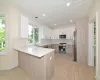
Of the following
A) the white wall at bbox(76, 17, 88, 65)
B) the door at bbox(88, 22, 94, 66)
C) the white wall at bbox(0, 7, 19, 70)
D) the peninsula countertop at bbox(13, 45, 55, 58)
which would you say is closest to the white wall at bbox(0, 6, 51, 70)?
the white wall at bbox(0, 7, 19, 70)

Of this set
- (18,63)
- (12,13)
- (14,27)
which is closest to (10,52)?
(18,63)

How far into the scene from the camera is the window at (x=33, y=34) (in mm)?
5953

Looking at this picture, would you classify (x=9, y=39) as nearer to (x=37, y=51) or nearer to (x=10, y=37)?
(x=10, y=37)

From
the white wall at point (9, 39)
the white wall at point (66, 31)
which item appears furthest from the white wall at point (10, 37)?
the white wall at point (66, 31)

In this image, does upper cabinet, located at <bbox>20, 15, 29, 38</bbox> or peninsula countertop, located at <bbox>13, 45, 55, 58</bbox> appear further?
upper cabinet, located at <bbox>20, 15, 29, 38</bbox>

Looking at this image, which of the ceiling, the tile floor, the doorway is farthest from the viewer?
the doorway

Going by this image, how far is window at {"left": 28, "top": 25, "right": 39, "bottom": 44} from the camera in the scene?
595cm

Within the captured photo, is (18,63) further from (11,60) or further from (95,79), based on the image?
(95,79)

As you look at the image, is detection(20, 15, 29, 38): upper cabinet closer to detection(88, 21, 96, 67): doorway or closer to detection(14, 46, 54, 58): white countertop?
detection(14, 46, 54, 58): white countertop

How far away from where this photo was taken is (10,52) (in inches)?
161

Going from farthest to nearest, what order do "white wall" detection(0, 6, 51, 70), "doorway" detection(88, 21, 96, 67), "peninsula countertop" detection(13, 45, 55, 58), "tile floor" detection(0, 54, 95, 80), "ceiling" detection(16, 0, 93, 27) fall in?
"doorway" detection(88, 21, 96, 67) → "white wall" detection(0, 6, 51, 70) → "ceiling" detection(16, 0, 93, 27) → "tile floor" detection(0, 54, 95, 80) → "peninsula countertop" detection(13, 45, 55, 58)

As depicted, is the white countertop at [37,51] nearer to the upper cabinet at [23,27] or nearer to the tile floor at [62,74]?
the tile floor at [62,74]

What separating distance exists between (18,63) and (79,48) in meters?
3.27

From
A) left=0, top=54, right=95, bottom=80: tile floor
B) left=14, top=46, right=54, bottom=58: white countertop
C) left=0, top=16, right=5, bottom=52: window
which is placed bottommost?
left=0, top=54, right=95, bottom=80: tile floor
